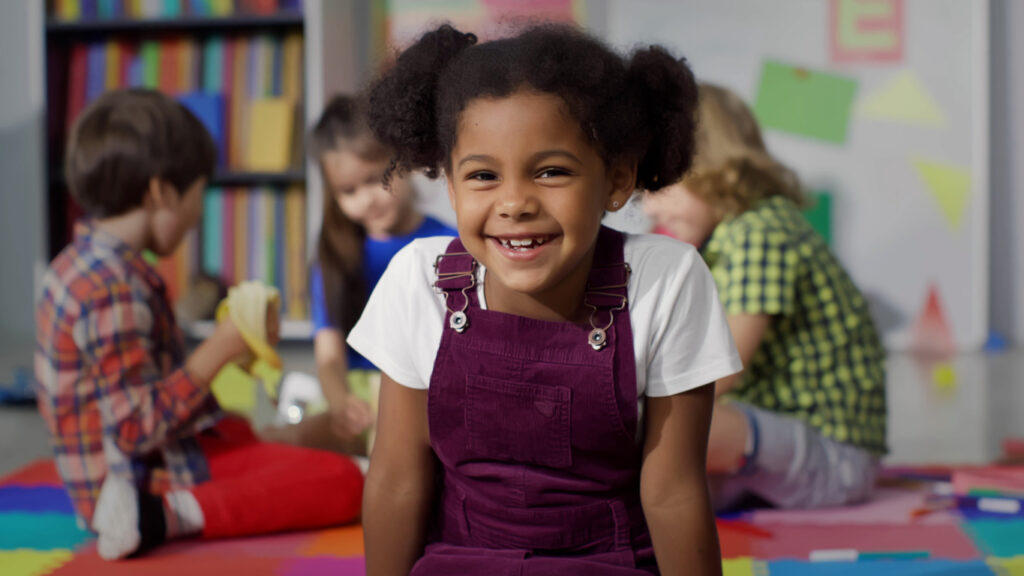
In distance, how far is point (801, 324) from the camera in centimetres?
135

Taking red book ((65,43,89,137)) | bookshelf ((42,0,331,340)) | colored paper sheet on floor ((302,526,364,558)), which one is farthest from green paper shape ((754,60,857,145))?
colored paper sheet on floor ((302,526,364,558))

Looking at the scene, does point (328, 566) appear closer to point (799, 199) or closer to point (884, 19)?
point (799, 199)

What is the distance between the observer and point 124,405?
4.05 ft

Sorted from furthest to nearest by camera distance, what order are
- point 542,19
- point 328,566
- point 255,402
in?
point 255,402
point 328,566
point 542,19

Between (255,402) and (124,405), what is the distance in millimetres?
958

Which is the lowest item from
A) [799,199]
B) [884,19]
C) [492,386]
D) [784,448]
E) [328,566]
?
[328,566]

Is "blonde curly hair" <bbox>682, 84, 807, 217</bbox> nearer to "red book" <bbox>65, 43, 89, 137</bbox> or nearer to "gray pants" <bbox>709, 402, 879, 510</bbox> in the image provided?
"gray pants" <bbox>709, 402, 879, 510</bbox>

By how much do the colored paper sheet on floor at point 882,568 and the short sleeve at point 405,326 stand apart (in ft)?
1.65

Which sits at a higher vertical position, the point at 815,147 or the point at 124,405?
the point at 815,147

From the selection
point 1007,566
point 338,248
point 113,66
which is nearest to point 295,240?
point 113,66

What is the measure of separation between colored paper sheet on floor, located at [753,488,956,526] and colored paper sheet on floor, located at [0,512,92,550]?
34.0 inches

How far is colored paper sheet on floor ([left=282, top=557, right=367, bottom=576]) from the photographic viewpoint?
1.13 metres

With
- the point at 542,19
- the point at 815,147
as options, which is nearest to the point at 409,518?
the point at 542,19

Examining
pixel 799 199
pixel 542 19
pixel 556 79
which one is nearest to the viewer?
pixel 556 79
